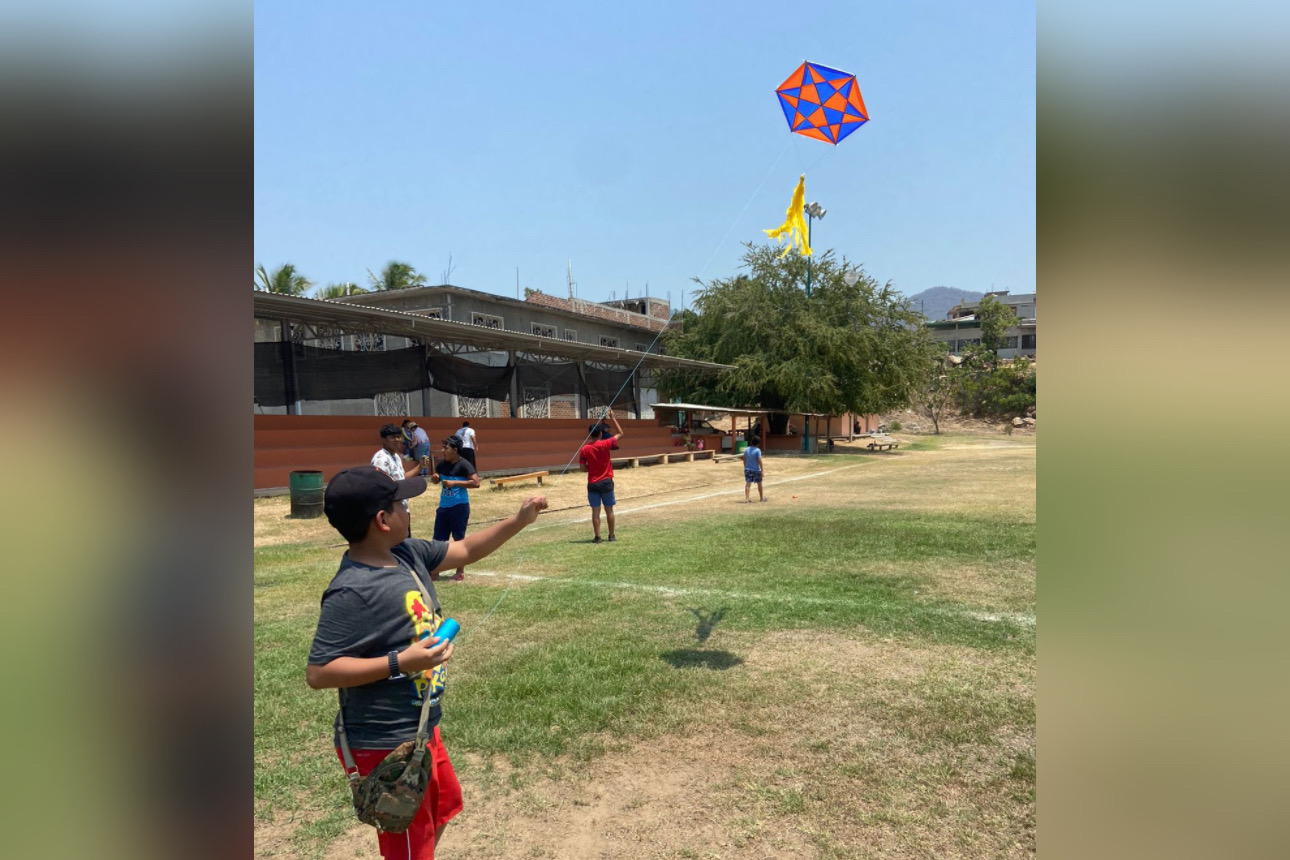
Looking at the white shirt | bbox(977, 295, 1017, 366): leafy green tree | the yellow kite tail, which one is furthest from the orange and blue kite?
bbox(977, 295, 1017, 366): leafy green tree

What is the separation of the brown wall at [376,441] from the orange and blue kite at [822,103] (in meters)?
11.6

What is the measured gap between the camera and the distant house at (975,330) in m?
75.9

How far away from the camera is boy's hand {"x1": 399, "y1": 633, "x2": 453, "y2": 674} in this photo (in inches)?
86.3

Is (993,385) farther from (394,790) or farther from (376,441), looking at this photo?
(394,790)

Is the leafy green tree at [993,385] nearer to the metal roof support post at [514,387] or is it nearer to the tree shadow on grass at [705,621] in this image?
the metal roof support post at [514,387]

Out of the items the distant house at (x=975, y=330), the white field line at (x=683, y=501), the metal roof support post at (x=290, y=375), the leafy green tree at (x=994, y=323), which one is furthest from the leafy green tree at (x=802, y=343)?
the distant house at (x=975, y=330)

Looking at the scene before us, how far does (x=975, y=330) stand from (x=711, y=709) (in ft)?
289

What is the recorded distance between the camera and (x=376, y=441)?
18.2 m

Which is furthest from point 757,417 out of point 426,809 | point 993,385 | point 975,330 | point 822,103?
point 975,330

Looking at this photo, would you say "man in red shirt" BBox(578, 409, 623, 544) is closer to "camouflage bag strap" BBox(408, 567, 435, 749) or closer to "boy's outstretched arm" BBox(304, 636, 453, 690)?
"camouflage bag strap" BBox(408, 567, 435, 749)

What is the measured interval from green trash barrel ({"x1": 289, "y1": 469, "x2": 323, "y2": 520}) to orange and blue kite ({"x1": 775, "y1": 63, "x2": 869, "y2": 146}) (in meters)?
10.1

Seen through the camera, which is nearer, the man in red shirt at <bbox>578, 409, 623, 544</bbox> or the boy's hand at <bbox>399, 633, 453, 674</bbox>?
the boy's hand at <bbox>399, 633, 453, 674</bbox>
